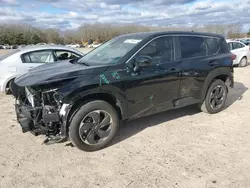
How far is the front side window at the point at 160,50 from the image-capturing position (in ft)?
13.4

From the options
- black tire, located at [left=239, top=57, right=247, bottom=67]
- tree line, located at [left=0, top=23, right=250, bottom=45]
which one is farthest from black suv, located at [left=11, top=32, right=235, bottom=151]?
tree line, located at [left=0, top=23, right=250, bottom=45]

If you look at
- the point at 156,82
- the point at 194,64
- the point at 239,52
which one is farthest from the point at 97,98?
the point at 239,52

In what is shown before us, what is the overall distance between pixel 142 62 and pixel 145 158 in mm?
1490

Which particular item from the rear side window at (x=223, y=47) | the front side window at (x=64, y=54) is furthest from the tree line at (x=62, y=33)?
the rear side window at (x=223, y=47)

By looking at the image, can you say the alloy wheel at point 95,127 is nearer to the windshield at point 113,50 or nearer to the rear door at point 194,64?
the windshield at point 113,50

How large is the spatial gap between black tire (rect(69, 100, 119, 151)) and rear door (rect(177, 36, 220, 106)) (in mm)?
1547

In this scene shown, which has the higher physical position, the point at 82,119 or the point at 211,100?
the point at 82,119

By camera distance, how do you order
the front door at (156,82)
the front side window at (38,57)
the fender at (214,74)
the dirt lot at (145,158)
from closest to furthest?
the dirt lot at (145,158) → the front door at (156,82) → the fender at (214,74) → the front side window at (38,57)

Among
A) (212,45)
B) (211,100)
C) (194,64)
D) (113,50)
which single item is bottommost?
(211,100)

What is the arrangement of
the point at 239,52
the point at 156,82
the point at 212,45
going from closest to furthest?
the point at 156,82 → the point at 212,45 → the point at 239,52

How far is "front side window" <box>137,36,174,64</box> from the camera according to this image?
4.08 meters

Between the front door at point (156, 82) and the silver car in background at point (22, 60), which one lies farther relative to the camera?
the silver car in background at point (22, 60)

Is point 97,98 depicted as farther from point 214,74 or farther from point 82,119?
point 214,74

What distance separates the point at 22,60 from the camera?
260 inches
